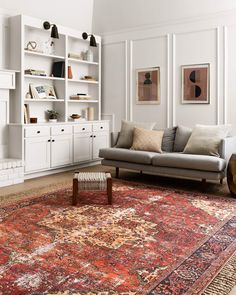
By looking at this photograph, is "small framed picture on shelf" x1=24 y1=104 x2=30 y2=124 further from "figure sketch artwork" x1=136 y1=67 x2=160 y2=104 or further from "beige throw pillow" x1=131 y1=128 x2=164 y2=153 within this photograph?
"figure sketch artwork" x1=136 y1=67 x2=160 y2=104

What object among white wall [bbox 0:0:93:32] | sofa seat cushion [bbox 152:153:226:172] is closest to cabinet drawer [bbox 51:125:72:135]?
sofa seat cushion [bbox 152:153:226:172]

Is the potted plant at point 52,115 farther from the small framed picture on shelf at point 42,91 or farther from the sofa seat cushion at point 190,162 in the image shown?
the sofa seat cushion at point 190,162

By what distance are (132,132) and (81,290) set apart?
3.89m

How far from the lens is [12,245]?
289 cm

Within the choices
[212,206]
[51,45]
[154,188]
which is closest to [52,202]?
[154,188]

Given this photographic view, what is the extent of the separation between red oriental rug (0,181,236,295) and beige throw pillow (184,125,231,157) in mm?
739

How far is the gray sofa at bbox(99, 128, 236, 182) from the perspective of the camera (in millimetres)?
4660

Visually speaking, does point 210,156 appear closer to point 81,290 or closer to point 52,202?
point 52,202

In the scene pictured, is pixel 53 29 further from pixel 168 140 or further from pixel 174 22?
pixel 168 140

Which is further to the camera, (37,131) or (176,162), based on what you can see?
(37,131)

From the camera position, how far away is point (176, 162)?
491 cm

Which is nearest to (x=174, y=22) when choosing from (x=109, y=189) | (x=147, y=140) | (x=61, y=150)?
(x=147, y=140)

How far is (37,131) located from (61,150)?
68 centimetres

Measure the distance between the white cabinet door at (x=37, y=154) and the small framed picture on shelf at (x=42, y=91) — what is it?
809 millimetres
